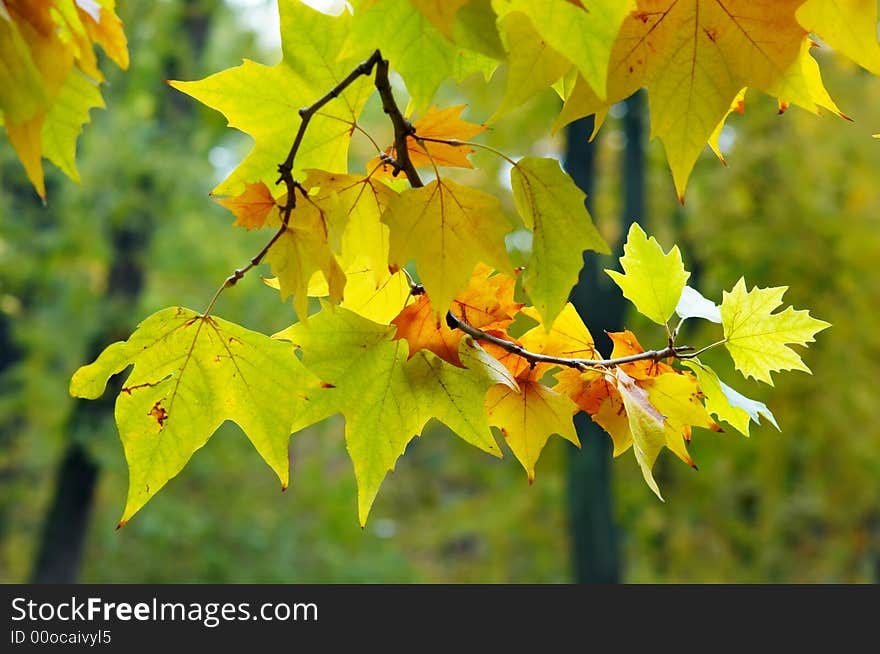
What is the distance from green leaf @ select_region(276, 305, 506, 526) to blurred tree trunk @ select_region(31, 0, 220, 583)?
5.01 metres

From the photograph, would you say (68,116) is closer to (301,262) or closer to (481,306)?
(301,262)

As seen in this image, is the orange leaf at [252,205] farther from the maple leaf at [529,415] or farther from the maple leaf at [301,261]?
the maple leaf at [529,415]

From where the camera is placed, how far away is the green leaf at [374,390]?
0.65 metres

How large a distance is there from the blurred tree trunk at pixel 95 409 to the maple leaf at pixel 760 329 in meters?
5.08

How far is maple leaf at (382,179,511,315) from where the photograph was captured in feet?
1.89

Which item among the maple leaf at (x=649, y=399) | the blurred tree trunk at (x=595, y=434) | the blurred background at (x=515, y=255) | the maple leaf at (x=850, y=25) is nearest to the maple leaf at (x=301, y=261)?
the maple leaf at (x=649, y=399)

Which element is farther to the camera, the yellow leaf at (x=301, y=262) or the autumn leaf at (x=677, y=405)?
the autumn leaf at (x=677, y=405)

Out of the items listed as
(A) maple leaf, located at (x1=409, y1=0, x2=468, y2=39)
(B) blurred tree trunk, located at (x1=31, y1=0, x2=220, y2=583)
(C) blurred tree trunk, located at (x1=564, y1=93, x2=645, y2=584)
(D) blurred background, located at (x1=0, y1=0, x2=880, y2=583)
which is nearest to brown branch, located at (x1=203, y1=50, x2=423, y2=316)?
(A) maple leaf, located at (x1=409, y1=0, x2=468, y2=39)

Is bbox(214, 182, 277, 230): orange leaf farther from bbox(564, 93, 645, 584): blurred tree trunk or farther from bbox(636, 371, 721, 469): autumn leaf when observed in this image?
bbox(564, 93, 645, 584): blurred tree trunk

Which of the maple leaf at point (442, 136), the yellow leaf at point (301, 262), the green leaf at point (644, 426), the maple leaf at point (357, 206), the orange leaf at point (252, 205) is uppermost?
the maple leaf at point (442, 136)

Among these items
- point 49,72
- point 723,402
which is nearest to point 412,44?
point 49,72

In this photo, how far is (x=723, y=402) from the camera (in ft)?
2.29

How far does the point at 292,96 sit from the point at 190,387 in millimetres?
240
